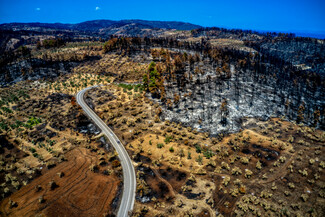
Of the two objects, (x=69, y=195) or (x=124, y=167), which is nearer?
(x=69, y=195)

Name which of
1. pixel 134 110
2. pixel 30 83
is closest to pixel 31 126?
pixel 134 110

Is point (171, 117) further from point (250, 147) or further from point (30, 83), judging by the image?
point (30, 83)

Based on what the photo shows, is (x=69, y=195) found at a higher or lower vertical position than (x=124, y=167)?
lower

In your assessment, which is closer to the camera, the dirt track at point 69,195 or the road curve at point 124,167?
the dirt track at point 69,195

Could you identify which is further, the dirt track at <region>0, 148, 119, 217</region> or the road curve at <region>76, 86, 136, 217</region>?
the road curve at <region>76, 86, 136, 217</region>
